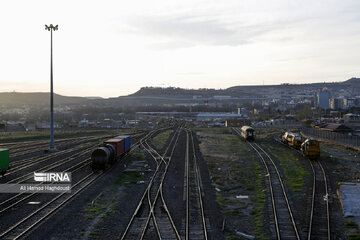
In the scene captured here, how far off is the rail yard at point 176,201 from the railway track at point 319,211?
6cm

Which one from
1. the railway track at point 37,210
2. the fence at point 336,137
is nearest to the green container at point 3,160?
the railway track at point 37,210

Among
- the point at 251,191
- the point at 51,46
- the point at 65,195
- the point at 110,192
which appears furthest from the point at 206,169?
the point at 51,46

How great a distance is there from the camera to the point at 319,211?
21219mm

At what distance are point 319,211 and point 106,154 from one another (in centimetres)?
2047

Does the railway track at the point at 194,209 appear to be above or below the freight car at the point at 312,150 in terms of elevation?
below

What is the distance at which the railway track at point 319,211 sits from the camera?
17500 mm

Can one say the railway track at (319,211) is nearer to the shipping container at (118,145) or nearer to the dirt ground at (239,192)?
the dirt ground at (239,192)

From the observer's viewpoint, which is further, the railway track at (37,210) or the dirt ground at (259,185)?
the dirt ground at (259,185)

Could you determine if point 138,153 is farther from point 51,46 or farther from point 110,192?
point 110,192

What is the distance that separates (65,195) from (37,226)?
254 inches

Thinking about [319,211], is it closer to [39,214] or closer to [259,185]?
[259,185]

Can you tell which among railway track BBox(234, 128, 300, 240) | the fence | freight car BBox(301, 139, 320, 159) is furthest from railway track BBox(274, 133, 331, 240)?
the fence

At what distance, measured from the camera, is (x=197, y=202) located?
2331 centimetres

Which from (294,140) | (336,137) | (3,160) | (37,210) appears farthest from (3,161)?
(336,137)
